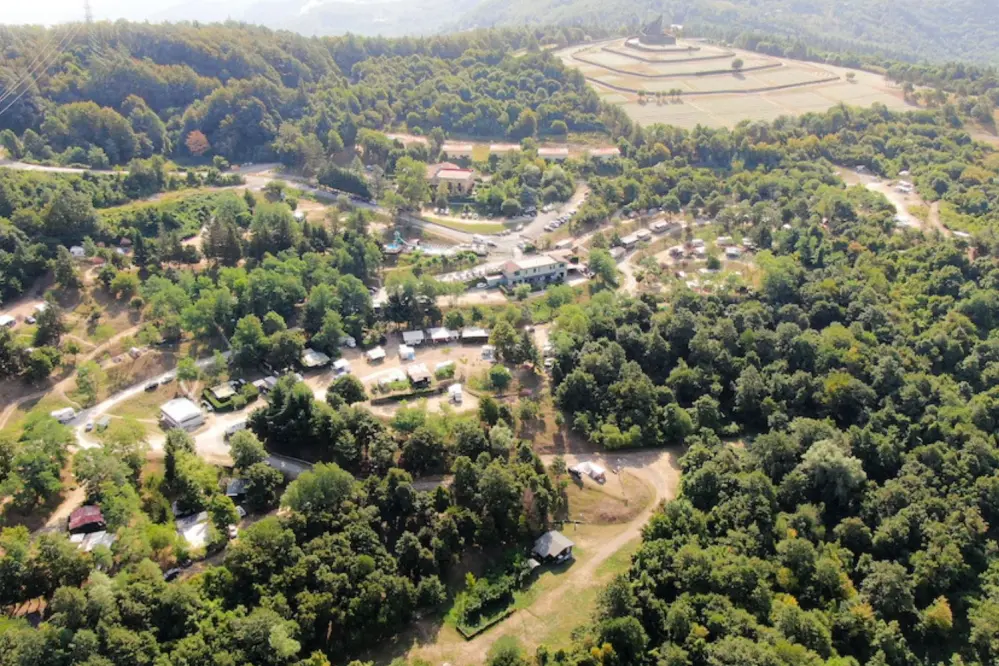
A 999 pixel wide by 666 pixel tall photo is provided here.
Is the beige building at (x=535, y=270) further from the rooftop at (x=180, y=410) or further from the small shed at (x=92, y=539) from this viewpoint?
the small shed at (x=92, y=539)

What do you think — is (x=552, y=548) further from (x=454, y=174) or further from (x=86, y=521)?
(x=454, y=174)

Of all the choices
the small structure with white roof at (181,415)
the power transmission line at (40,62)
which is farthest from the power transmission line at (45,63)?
the small structure with white roof at (181,415)

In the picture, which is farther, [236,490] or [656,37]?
[656,37]

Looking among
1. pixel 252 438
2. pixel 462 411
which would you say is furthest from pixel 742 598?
pixel 252 438

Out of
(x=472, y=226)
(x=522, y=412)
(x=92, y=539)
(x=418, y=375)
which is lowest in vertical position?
(x=92, y=539)

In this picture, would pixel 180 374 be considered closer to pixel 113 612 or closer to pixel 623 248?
pixel 113 612

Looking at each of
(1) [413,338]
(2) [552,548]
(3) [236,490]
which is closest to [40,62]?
(1) [413,338]

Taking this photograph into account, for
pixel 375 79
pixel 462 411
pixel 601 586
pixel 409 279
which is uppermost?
pixel 375 79
